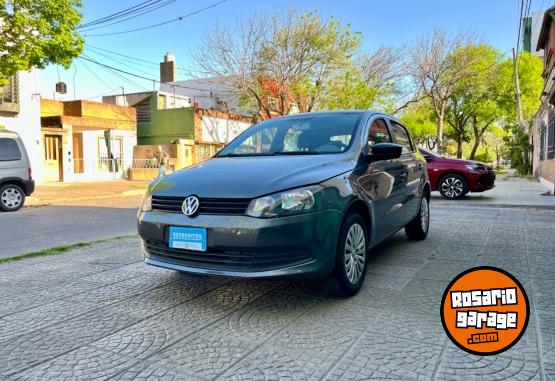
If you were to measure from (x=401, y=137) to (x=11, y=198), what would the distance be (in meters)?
10.4

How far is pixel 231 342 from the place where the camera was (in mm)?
2938

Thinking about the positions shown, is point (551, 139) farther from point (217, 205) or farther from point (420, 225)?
point (217, 205)

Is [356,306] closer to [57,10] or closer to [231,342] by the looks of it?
[231,342]

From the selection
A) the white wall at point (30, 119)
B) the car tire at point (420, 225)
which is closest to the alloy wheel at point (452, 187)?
the car tire at point (420, 225)

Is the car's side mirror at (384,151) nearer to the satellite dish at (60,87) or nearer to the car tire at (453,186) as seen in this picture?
the car tire at (453,186)

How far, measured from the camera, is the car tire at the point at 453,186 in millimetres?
11898

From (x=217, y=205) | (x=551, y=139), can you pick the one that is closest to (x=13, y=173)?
(x=217, y=205)

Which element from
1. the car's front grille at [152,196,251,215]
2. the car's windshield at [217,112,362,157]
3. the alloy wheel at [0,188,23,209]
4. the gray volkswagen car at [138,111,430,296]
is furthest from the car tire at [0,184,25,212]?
the car's front grille at [152,196,251,215]

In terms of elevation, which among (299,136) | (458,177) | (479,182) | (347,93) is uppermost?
(347,93)

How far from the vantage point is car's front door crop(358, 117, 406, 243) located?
4176 mm

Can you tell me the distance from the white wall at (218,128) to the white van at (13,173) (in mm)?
18742

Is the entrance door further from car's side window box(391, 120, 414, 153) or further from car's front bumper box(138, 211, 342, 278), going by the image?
car's front bumper box(138, 211, 342, 278)

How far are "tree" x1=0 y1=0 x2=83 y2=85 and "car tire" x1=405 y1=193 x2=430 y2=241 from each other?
10814 mm

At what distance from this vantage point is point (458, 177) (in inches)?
470
